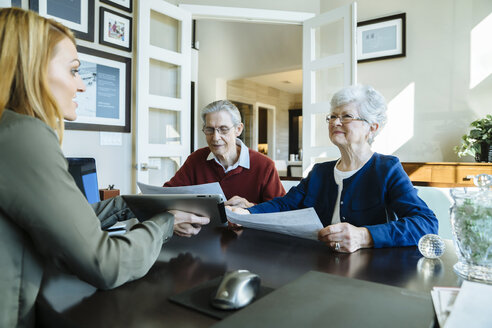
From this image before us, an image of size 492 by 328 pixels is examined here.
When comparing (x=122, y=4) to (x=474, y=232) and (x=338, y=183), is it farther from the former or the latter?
(x=474, y=232)

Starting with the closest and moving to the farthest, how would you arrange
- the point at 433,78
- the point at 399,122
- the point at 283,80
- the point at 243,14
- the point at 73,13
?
the point at 73,13 < the point at 243,14 < the point at 433,78 < the point at 399,122 < the point at 283,80

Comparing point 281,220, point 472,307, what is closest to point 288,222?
point 281,220

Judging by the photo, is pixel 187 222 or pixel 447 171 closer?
pixel 187 222

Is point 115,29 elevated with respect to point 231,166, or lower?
elevated

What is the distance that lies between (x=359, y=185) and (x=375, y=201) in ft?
0.30

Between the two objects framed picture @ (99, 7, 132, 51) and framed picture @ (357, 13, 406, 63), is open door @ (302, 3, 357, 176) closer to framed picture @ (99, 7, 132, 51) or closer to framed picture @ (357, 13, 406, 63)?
framed picture @ (357, 13, 406, 63)

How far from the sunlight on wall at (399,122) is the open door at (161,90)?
2.37m

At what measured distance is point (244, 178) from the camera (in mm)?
1969

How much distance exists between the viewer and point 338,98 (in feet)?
4.95

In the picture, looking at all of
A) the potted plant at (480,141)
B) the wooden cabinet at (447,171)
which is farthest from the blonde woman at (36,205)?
the potted plant at (480,141)

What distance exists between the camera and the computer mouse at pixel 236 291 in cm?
55

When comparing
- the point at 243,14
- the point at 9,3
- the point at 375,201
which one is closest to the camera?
the point at 375,201

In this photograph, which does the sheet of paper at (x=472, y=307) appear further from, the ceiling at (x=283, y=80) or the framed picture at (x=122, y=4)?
the ceiling at (x=283, y=80)

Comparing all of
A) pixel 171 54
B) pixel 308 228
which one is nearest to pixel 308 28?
pixel 171 54
